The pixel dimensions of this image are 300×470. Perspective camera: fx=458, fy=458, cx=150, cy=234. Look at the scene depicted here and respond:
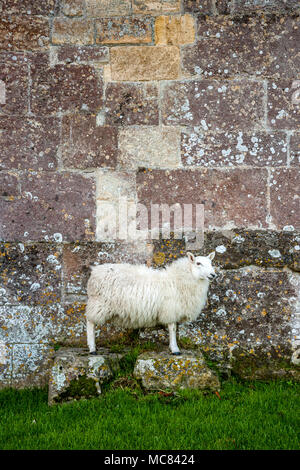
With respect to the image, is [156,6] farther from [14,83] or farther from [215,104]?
[14,83]

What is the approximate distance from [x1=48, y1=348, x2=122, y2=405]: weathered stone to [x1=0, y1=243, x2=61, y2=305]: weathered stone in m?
0.88

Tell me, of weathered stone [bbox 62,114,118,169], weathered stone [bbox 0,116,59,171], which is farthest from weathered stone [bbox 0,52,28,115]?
weathered stone [bbox 62,114,118,169]

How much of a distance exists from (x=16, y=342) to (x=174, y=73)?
143 inches

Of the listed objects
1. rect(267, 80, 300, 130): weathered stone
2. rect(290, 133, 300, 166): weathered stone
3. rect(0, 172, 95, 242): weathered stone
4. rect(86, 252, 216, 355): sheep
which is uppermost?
rect(267, 80, 300, 130): weathered stone

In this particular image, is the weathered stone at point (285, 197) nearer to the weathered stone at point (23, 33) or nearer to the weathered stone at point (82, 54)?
the weathered stone at point (82, 54)

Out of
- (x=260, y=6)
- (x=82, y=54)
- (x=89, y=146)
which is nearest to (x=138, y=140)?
(x=89, y=146)

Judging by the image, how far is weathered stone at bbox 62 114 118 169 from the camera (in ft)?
17.7

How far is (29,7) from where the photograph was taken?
543 centimetres

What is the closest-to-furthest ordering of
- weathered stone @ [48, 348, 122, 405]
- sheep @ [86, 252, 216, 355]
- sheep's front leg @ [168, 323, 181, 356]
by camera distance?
1. weathered stone @ [48, 348, 122, 405]
2. sheep @ [86, 252, 216, 355]
3. sheep's front leg @ [168, 323, 181, 356]

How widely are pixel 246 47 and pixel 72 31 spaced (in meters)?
2.06

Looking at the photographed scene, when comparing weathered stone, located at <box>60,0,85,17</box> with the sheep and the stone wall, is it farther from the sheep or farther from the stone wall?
the sheep

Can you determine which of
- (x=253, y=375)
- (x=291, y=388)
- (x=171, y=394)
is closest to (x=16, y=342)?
(x=171, y=394)

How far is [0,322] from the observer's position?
17.3 feet

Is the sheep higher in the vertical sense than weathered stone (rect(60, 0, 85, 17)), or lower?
lower
